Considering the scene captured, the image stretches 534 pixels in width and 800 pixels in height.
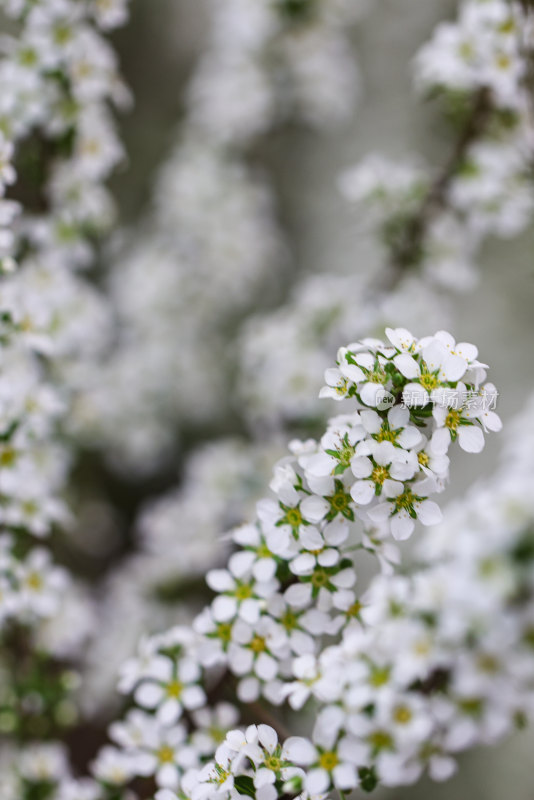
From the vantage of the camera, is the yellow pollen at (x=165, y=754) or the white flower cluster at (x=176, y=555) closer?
the yellow pollen at (x=165, y=754)

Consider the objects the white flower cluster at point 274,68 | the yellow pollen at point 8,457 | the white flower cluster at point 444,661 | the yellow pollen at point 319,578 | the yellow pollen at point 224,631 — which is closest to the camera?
the white flower cluster at point 444,661

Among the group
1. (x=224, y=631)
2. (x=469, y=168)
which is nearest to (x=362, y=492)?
(x=224, y=631)

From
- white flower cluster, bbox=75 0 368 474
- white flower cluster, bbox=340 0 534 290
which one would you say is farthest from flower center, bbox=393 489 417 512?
white flower cluster, bbox=75 0 368 474

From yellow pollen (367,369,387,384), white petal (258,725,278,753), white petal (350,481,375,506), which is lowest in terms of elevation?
white petal (258,725,278,753)

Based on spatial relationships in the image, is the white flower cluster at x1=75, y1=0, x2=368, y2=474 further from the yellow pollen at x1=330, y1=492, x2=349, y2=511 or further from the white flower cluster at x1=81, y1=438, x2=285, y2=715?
the yellow pollen at x1=330, y1=492, x2=349, y2=511

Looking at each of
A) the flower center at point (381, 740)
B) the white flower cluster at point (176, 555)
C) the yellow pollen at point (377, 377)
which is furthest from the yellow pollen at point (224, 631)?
the white flower cluster at point (176, 555)

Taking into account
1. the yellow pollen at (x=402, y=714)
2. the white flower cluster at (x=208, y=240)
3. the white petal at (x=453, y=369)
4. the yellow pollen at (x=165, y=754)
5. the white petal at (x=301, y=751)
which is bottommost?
the yellow pollen at (x=402, y=714)

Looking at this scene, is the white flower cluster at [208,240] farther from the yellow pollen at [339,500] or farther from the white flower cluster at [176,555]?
the yellow pollen at [339,500]
